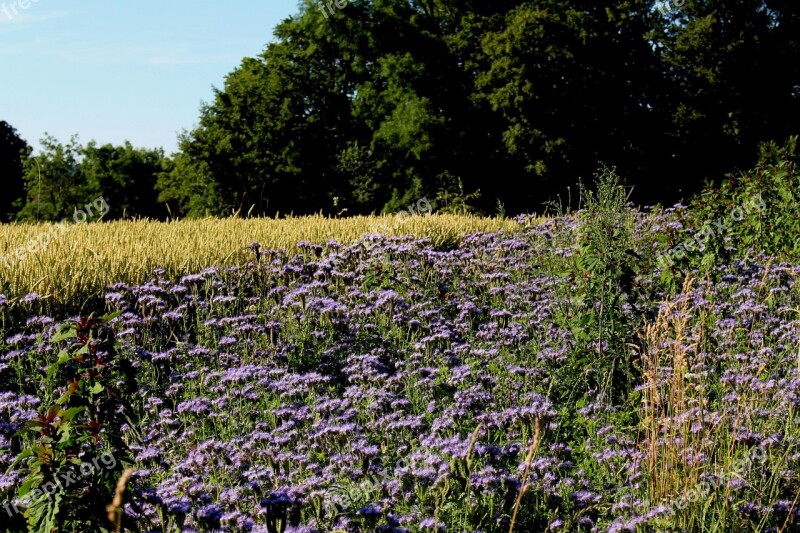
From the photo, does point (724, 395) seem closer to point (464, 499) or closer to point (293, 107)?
point (464, 499)

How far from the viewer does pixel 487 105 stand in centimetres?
2670

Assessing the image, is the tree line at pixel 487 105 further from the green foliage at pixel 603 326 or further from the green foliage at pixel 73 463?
the green foliage at pixel 73 463

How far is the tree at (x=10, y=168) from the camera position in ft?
121

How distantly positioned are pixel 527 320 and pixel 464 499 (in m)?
3.10

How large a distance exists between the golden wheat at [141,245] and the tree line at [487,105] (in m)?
13.6

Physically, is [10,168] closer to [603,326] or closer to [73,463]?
[603,326]

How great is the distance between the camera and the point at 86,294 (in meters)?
7.24

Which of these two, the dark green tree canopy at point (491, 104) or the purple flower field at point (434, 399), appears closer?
the purple flower field at point (434, 399)

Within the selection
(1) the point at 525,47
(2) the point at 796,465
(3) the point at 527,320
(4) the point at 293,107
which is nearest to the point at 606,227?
(3) the point at 527,320

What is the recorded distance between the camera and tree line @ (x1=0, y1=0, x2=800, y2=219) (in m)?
25.4

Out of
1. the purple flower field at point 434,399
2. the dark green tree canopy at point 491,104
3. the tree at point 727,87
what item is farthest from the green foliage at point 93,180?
the purple flower field at point 434,399

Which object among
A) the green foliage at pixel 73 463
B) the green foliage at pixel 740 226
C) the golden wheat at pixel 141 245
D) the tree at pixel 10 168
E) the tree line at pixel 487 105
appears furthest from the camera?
the tree at pixel 10 168

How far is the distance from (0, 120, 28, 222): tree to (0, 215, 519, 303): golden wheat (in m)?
Result: 28.9

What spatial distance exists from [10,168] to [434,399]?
40.0m
